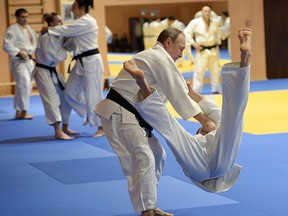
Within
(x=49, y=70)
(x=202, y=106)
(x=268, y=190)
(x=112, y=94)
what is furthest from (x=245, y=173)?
(x=49, y=70)

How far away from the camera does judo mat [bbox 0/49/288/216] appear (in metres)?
5.12

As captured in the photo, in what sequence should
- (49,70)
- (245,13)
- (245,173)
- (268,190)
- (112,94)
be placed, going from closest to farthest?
(112,94) < (268,190) < (245,173) < (49,70) < (245,13)

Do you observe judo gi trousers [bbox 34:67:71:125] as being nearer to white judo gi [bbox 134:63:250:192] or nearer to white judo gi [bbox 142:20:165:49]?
white judo gi [bbox 134:63:250:192]

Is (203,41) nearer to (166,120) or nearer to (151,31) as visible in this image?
(151,31)

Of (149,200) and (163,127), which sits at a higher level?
(163,127)

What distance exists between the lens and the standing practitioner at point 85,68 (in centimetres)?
883

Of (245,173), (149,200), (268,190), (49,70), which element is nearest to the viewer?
(149,200)

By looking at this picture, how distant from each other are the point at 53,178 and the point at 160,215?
2.07 metres

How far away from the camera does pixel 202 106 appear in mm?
4930

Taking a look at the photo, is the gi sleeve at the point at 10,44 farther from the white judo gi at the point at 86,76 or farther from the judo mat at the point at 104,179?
the white judo gi at the point at 86,76

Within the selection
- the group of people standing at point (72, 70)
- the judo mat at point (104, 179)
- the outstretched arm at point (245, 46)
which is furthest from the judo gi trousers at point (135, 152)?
the group of people standing at point (72, 70)

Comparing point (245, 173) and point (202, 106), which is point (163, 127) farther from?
point (245, 173)

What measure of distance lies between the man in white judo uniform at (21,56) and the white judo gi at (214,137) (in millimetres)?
7206

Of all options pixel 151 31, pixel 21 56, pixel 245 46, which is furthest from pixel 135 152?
pixel 151 31
